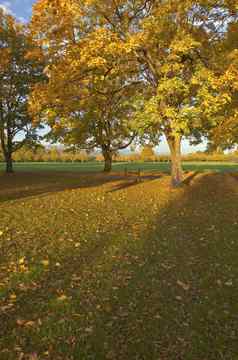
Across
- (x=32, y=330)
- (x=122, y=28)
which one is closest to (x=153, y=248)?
(x=32, y=330)

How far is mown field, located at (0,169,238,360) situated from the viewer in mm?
3928

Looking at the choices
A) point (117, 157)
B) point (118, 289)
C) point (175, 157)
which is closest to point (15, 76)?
point (175, 157)

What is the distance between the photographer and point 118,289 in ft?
18.0

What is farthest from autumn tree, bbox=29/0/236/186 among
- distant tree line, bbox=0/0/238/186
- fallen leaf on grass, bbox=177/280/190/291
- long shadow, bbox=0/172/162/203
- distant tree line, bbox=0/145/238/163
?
distant tree line, bbox=0/145/238/163

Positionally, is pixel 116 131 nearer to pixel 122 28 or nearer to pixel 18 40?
pixel 18 40

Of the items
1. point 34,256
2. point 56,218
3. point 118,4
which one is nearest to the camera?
point 34,256

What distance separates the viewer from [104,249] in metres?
7.66

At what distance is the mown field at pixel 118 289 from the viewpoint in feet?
12.9

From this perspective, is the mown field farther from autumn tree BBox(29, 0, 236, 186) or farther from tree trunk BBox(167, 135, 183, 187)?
tree trunk BBox(167, 135, 183, 187)

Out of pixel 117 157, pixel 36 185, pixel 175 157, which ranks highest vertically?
pixel 117 157

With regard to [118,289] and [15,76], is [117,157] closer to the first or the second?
[15,76]

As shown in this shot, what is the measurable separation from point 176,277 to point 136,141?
2996 cm

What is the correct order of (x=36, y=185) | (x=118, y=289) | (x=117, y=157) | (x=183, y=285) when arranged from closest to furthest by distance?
(x=118, y=289) → (x=183, y=285) → (x=36, y=185) → (x=117, y=157)

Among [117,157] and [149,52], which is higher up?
[149,52]
